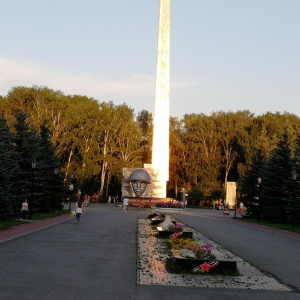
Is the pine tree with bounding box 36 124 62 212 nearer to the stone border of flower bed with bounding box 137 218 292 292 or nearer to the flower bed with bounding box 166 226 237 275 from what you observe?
the stone border of flower bed with bounding box 137 218 292 292

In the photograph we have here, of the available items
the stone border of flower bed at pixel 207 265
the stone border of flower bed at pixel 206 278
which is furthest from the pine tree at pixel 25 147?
the stone border of flower bed at pixel 207 265

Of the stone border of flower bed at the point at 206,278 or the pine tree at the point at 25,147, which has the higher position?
the pine tree at the point at 25,147

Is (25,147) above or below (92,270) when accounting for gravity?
above

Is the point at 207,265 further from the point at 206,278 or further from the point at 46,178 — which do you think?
the point at 46,178

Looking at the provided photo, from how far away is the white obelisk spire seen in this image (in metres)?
57.7

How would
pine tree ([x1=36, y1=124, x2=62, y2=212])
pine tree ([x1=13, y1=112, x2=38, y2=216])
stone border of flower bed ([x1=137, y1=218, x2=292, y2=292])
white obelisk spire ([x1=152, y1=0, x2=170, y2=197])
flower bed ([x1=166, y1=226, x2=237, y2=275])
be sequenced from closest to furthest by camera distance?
stone border of flower bed ([x1=137, y1=218, x2=292, y2=292]) → flower bed ([x1=166, y1=226, x2=237, y2=275]) → pine tree ([x1=13, y1=112, x2=38, y2=216]) → pine tree ([x1=36, y1=124, x2=62, y2=212]) → white obelisk spire ([x1=152, y1=0, x2=170, y2=197])

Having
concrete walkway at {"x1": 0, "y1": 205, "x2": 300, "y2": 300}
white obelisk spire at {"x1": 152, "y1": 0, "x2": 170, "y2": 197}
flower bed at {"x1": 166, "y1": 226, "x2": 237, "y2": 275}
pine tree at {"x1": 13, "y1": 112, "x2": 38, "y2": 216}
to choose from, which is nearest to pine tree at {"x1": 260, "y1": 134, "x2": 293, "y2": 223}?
pine tree at {"x1": 13, "y1": 112, "x2": 38, "y2": 216}

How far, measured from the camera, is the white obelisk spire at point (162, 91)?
57.7 meters

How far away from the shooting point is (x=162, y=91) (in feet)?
190

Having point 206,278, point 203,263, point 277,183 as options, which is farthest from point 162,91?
point 206,278

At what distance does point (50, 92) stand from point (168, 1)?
21943 mm

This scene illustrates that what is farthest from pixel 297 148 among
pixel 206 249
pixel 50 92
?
pixel 50 92

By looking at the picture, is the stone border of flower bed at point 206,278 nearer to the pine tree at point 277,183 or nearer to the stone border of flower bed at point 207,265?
the stone border of flower bed at point 207,265

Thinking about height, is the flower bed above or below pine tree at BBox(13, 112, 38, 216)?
below
